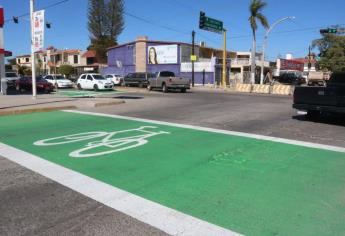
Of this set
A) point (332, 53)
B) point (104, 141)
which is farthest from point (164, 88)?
point (332, 53)

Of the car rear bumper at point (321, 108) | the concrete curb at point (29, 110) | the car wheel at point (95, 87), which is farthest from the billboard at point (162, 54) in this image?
the car rear bumper at point (321, 108)

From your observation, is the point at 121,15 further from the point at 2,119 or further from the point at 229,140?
Answer: the point at 229,140

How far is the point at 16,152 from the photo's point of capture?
7840mm

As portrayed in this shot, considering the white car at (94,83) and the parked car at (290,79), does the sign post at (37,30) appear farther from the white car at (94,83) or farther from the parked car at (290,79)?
the parked car at (290,79)

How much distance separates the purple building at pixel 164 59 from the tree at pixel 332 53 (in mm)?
19200

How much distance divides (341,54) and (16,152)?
6422cm

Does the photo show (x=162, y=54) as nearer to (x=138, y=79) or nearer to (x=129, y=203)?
(x=138, y=79)

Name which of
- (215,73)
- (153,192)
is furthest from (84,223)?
(215,73)

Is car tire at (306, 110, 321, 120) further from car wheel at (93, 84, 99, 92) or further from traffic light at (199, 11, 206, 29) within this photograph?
traffic light at (199, 11, 206, 29)

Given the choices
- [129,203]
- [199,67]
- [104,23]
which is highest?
[104,23]

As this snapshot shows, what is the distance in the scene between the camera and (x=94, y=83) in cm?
3388

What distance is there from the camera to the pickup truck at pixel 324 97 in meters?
11.7

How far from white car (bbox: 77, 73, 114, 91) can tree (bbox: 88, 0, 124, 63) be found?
4179 centimetres

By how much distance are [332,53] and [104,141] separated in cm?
6333
